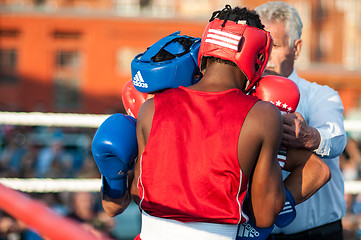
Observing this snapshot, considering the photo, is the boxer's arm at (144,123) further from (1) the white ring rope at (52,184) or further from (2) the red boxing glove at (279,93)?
(1) the white ring rope at (52,184)

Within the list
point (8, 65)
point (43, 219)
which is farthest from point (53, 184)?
point (8, 65)

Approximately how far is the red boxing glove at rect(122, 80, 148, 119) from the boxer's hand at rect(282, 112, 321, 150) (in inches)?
22.3

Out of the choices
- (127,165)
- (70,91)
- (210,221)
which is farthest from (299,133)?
(70,91)

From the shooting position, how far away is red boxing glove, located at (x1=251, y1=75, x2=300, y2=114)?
1.64m

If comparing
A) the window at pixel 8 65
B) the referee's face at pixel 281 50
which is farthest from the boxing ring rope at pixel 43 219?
the window at pixel 8 65

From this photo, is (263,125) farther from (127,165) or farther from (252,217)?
(127,165)

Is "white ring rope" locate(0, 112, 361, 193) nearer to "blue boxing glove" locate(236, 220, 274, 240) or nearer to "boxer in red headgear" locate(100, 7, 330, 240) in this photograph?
"boxer in red headgear" locate(100, 7, 330, 240)

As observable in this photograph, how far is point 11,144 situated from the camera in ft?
23.5

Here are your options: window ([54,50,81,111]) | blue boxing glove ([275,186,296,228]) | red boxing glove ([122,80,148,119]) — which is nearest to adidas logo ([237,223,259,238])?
blue boxing glove ([275,186,296,228])

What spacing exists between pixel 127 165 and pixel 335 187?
102 cm

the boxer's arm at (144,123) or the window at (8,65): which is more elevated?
the boxer's arm at (144,123)

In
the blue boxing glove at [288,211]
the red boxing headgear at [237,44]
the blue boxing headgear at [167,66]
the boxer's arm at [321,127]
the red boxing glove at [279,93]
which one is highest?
the red boxing headgear at [237,44]

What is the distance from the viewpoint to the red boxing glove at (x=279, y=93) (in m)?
1.64

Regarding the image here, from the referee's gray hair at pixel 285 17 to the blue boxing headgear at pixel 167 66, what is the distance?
0.55 metres
